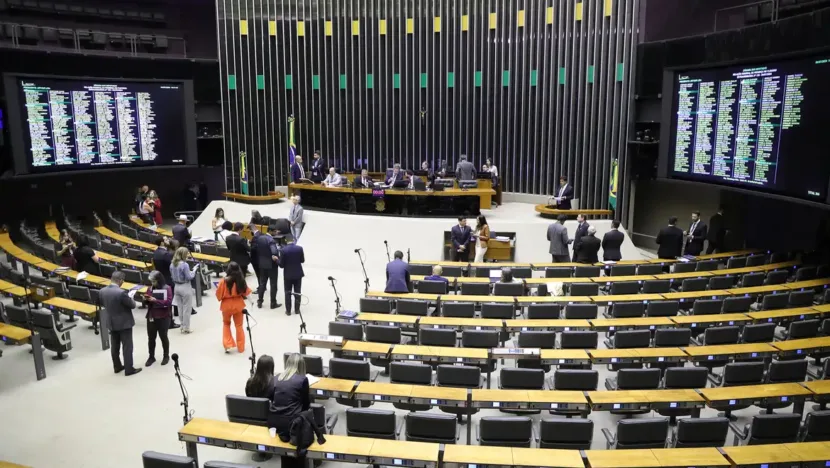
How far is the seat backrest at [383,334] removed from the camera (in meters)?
7.46

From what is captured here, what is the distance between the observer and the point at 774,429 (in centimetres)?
530

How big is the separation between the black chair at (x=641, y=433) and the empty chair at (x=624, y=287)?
4.47m

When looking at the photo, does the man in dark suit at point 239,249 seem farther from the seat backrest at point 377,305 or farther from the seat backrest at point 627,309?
the seat backrest at point 627,309

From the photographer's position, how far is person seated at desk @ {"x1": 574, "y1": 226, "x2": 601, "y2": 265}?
439 inches

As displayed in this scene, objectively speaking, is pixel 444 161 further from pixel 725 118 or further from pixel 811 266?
pixel 811 266

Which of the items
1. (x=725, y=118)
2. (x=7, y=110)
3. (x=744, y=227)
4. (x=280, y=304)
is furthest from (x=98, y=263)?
(x=744, y=227)

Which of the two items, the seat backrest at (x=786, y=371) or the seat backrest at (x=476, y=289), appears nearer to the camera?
the seat backrest at (x=786, y=371)

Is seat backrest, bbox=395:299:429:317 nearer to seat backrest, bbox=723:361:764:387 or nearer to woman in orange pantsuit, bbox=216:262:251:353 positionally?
Result: woman in orange pantsuit, bbox=216:262:251:353

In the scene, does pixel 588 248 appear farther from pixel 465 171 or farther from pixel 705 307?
pixel 465 171

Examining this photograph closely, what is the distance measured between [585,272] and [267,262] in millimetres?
5496

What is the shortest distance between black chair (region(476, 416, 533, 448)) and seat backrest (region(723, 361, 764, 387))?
2707 millimetres

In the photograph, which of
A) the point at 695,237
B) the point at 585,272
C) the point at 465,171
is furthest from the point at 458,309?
the point at 465,171

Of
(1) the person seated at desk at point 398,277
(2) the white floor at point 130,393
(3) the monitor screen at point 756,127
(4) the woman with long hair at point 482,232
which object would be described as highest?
(3) the monitor screen at point 756,127

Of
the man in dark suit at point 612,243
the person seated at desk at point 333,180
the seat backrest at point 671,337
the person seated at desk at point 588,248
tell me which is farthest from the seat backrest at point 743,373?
the person seated at desk at point 333,180
